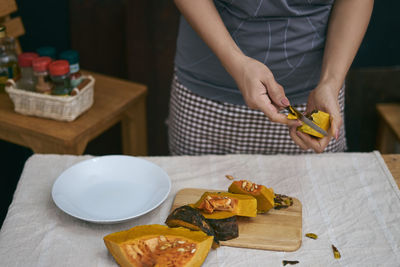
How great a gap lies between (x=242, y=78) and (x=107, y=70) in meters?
1.55

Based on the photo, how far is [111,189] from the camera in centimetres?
109

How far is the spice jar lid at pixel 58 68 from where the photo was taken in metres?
1.53

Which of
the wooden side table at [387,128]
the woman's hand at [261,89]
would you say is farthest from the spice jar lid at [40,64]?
the wooden side table at [387,128]

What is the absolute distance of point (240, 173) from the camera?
1181 mm

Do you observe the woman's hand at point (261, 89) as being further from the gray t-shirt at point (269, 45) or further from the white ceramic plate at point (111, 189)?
the white ceramic plate at point (111, 189)

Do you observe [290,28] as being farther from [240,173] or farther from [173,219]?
[173,219]

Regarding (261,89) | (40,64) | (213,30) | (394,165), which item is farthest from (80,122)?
(394,165)

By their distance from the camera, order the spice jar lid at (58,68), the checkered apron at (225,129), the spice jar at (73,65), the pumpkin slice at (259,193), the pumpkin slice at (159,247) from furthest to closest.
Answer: the spice jar at (73,65) < the spice jar lid at (58,68) < the checkered apron at (225,129) < the pumpkin slice at (259,193) < the pumpkin slice at (159,247)

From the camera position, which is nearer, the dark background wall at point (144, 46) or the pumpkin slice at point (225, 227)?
the pumpkin slice at point (225, 227)

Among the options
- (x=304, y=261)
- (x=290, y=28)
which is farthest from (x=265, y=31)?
→ (x=304, y=261)

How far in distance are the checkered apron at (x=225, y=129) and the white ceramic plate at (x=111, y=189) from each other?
0.33 metres

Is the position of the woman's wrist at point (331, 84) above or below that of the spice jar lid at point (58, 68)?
above

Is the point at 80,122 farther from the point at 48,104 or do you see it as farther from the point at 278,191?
the point at 278,191

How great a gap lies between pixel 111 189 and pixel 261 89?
43 centimetres
